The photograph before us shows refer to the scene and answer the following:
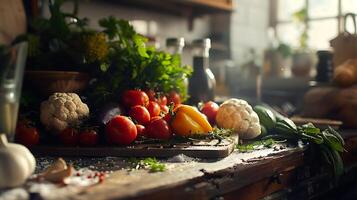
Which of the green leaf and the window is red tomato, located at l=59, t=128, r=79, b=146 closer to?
the green leaf

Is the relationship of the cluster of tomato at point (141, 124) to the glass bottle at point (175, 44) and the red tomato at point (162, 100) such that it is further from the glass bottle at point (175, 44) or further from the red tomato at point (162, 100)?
the glass bottle at point (175, 44)

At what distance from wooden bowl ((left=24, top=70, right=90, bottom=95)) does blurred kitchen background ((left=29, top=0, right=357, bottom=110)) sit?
118 centimetres

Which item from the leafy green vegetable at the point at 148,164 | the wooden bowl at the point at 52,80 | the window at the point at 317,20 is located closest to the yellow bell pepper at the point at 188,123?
the leafy green vegetable at the point at 148,164

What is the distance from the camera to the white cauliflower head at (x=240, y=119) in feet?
3.60

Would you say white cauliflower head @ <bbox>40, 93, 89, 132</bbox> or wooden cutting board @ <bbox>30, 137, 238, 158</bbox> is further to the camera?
white cauliflower head @ <bbox>40, 93, 89, 132</bbox>

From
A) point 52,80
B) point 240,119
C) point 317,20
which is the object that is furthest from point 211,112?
point 317,20

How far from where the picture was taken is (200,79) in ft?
4.82

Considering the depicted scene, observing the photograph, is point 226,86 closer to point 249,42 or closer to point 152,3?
point 249,42

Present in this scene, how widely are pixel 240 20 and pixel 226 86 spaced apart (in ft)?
1.59

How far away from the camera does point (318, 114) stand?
148cm

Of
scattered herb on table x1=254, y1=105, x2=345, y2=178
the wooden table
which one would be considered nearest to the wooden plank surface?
the wooden table

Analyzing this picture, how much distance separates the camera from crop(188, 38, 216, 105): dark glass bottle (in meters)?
1.46

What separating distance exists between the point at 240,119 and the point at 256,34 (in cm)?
193

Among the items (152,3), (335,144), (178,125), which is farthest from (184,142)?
(152,3)
